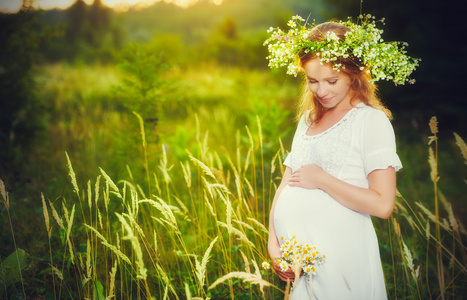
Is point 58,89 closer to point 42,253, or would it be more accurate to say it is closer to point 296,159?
point 42,253

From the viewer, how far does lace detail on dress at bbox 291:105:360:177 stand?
1.62 m

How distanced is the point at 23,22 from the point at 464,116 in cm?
772

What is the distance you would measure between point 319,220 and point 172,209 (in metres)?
1.37

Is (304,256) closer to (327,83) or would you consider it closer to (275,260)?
(275,260)

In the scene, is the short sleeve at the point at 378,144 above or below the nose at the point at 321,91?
below

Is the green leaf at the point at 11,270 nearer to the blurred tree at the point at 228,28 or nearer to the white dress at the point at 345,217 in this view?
the white dress at the point at 345,217

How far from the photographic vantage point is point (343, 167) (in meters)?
1.62

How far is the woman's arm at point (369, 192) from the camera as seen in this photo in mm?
1485

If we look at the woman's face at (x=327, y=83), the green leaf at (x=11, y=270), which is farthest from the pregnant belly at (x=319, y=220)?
the green leaf at (x=11, y=270)

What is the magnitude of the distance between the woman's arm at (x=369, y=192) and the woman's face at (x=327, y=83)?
0.39 m

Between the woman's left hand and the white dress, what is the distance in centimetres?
4

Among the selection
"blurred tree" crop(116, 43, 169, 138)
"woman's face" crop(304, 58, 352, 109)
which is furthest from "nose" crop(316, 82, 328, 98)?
"blurred tree" crop(116, 43, 169, 138)

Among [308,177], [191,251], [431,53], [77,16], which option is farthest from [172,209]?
[77,16]

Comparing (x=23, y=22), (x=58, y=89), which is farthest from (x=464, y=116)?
(x=58, y=89)
